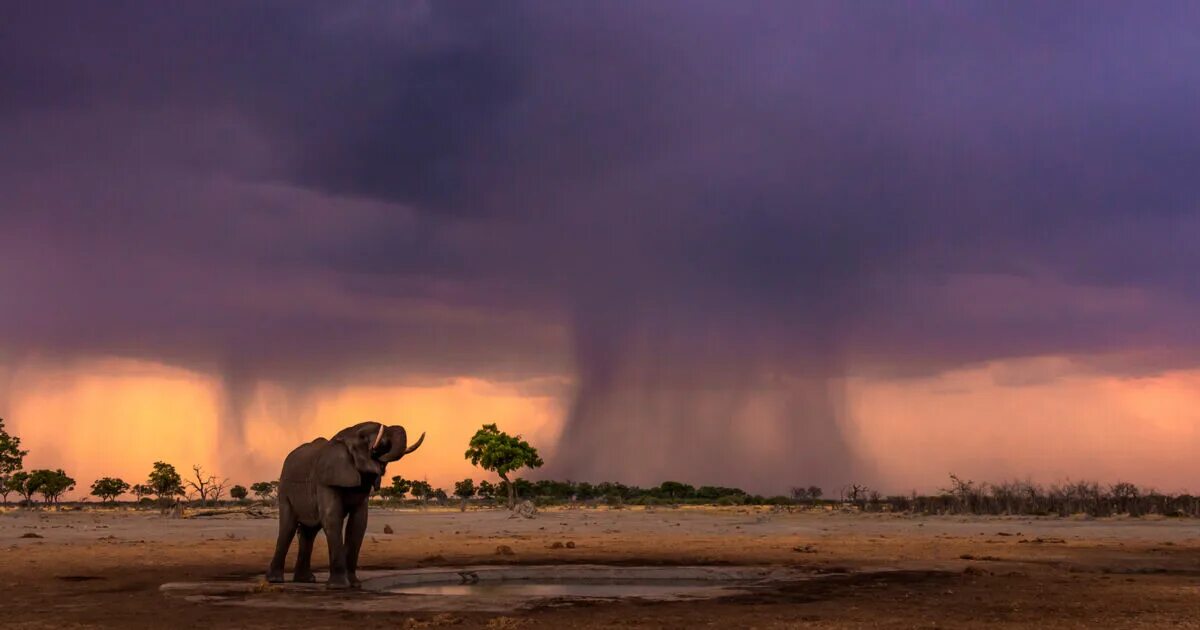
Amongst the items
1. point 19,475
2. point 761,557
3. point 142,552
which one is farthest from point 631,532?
point 19,475

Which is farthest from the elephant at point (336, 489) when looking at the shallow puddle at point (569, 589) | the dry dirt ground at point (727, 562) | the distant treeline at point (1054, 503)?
the distant treeline at point (1054, 503)

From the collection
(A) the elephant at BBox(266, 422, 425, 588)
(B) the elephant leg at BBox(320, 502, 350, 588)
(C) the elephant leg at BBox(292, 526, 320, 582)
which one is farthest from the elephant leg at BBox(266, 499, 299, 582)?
(B) the elephant leg at BBox(320, 502, 350, 588)

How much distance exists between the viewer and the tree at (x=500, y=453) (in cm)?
9656

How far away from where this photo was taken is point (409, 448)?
22859mm

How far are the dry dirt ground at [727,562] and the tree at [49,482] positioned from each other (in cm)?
9131

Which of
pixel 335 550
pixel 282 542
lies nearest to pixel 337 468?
pixel 335 550

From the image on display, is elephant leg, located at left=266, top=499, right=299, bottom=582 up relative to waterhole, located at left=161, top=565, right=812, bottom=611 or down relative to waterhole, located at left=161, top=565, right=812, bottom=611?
up

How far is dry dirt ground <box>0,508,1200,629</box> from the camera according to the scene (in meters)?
17.3

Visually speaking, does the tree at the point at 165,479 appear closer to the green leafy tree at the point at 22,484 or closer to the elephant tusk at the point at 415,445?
the green leafy tree at the point at 22,484

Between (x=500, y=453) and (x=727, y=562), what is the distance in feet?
219

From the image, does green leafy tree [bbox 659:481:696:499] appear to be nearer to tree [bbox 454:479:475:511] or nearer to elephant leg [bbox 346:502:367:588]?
tree [bbox 454:479:475:511]

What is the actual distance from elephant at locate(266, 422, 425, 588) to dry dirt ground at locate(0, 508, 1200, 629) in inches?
79.0

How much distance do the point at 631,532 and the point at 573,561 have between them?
2654 cm

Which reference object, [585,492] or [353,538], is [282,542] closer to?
[353,538]
